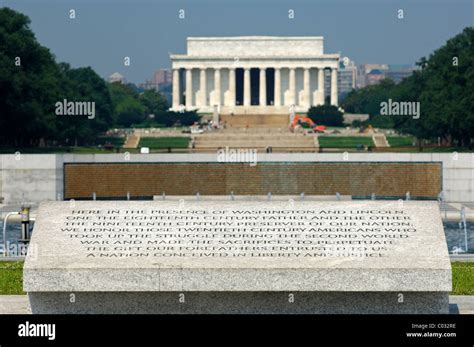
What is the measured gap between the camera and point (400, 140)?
3504 inches

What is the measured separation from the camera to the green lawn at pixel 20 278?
2081 centimetres

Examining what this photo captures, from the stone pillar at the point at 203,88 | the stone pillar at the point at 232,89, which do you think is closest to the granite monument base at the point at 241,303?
the stone pillar at the point at 203,88

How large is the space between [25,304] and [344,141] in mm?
65924

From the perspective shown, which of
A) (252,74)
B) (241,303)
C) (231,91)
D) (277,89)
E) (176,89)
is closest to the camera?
(241,303)

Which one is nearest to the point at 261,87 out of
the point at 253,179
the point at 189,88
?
the point at 189,88

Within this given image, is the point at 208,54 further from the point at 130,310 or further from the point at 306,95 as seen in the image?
the point at 130,310

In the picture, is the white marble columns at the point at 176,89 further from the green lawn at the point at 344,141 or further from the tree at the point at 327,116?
the green lawn at the point at 344,141

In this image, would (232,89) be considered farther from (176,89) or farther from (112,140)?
(112,140)

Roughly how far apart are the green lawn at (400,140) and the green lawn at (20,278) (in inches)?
2323

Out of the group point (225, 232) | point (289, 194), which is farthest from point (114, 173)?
point (225, 232)

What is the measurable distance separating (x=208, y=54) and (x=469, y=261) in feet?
405

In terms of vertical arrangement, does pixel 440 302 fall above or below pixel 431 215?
below

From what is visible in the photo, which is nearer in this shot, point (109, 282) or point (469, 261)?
point (109, 282)

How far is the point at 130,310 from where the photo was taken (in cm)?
1716
